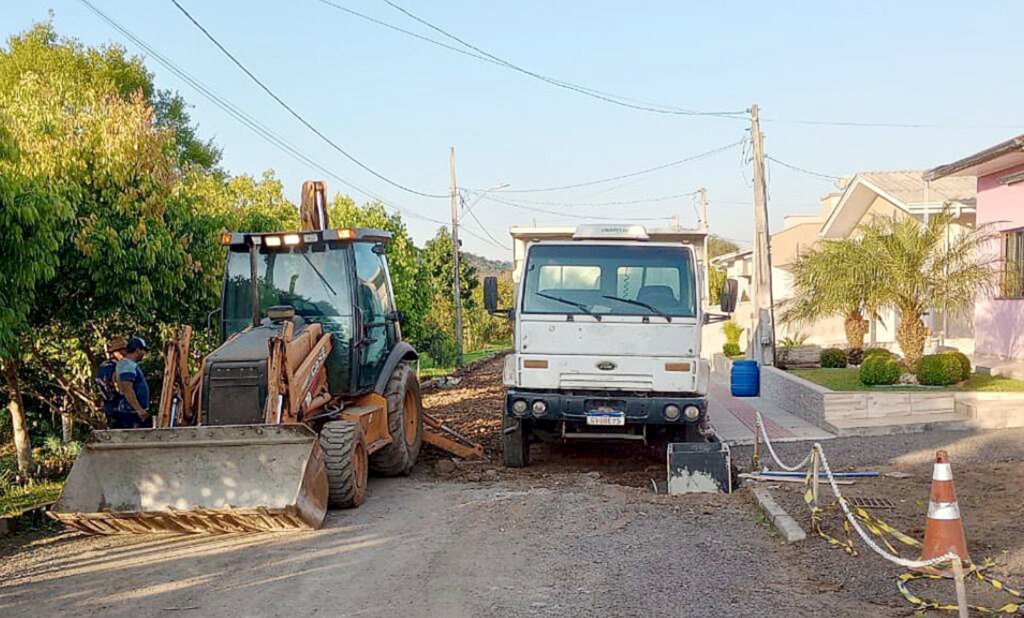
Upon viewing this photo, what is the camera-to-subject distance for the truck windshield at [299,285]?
1012 cm

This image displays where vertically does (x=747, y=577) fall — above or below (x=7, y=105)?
below

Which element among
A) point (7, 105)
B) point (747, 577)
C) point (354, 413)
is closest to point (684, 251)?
point (354, 413)

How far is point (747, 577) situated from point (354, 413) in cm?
449

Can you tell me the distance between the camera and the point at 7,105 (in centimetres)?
1271

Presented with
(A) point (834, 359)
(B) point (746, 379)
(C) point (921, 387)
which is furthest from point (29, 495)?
(A) point (834, 359)

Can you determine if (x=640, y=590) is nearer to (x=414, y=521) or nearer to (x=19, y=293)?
(x=414, y=521)

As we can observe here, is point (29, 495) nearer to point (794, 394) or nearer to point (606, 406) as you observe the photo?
point (606, 406)

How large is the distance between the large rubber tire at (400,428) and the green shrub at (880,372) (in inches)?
291

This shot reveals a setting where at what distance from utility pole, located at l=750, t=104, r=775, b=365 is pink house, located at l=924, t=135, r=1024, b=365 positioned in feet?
14.4

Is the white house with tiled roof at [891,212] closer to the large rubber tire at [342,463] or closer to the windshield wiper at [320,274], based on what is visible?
the windshield wiper at [320,274]

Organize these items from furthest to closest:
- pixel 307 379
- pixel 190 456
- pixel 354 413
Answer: pixel 354 413 < pixel 307 379 < pixel 190 456

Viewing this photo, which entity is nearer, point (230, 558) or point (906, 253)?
→ point (230, 558)

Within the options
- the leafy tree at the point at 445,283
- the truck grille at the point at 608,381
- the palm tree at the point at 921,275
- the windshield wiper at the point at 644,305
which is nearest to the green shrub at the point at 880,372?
the palm tree at the point at 921,275

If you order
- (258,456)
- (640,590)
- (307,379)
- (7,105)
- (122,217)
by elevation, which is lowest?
(640,590)
